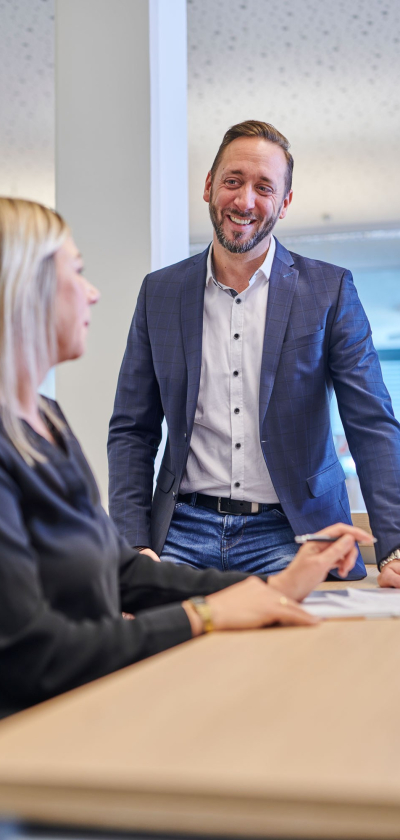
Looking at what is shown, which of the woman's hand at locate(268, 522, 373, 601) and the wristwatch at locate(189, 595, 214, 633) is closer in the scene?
the wristwatch at locate(189, 595, 214, 633)

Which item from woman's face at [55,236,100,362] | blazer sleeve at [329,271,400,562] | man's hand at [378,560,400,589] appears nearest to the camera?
woman's face at [55,236,100,362]

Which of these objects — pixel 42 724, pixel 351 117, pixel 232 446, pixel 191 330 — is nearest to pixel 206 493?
pixel 232 446

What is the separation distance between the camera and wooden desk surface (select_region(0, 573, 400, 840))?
569mm

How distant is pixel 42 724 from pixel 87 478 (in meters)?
0.50

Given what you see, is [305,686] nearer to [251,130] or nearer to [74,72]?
[251,130]

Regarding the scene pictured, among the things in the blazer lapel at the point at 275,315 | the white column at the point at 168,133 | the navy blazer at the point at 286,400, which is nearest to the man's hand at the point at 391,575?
the navy blazer at the point at 286,400

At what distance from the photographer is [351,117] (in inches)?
200

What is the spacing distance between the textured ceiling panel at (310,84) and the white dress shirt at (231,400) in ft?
6.80

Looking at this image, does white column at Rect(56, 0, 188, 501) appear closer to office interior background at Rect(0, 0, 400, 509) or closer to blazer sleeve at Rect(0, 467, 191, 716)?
office interior background at Rect(0, 0, 400, 509)

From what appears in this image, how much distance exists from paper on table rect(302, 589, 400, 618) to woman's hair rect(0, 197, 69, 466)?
20.5 inches

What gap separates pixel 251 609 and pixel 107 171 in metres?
1.94

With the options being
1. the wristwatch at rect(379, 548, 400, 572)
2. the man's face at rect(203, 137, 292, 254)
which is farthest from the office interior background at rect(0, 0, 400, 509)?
the wristwatch at rect(379, 548, 400, 572)

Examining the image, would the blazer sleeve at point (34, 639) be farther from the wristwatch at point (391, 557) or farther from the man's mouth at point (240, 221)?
the man's mouth at point (240, 221)

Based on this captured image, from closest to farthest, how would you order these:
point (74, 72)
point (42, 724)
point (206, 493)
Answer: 1. point (42, 724)
2. point (206, 493)
3. point (74, 72)
